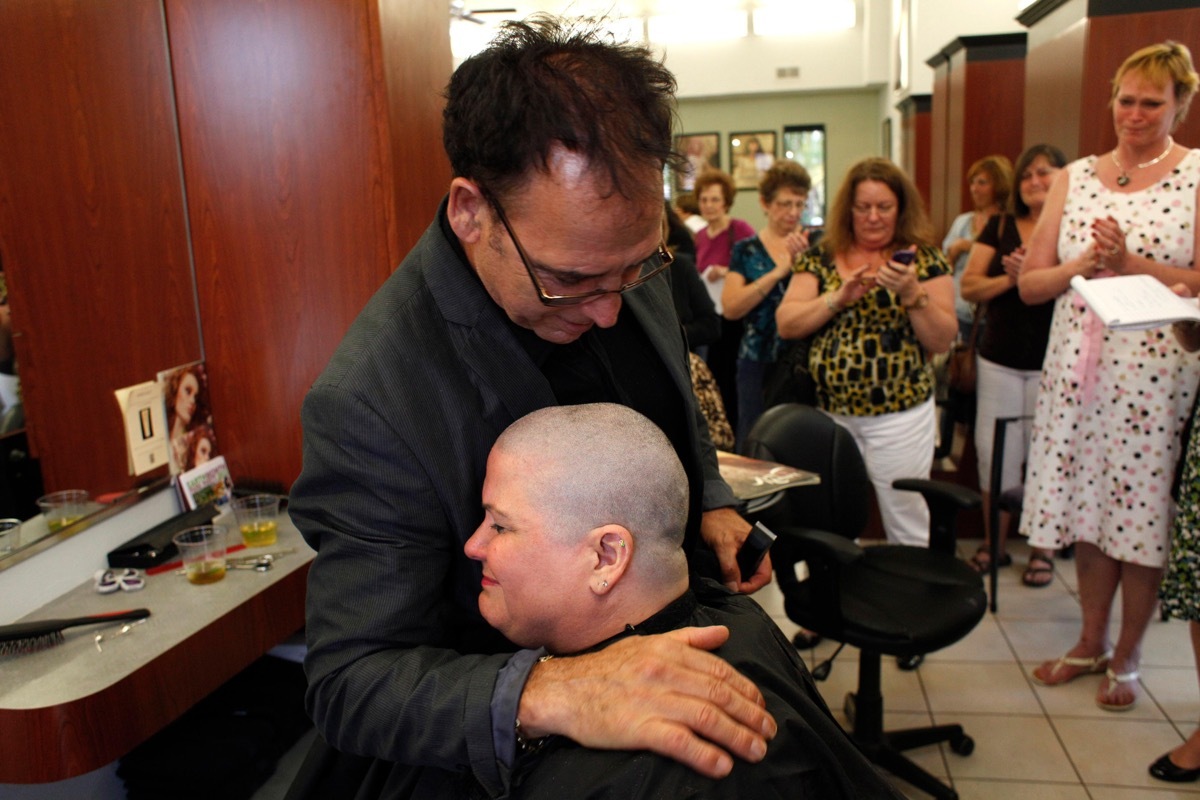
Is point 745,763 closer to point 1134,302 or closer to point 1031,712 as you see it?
point 1134,302

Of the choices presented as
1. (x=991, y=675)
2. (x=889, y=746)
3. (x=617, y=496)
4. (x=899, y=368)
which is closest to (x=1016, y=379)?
(x=899, y=368)

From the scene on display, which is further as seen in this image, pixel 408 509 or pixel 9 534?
pixel 9 534

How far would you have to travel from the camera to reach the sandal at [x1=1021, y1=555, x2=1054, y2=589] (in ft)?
13.0

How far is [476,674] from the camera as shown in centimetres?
106

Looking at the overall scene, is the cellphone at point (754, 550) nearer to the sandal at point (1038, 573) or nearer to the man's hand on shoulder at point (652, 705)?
the man's hand on shoulder at point (652, 705)

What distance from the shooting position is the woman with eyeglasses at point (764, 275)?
13.3 ft

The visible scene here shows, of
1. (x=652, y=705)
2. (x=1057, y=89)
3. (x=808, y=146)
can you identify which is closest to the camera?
(x=652, y=705)

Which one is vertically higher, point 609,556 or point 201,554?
point 609,556

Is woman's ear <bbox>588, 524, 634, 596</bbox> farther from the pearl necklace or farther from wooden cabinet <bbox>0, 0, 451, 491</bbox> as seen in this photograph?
the pearl necklace

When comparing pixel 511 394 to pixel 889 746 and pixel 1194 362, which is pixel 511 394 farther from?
pixel 1194 362

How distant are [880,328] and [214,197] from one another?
2.14 meters

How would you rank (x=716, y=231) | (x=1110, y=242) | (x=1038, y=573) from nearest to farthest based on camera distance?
(x=1110, y=242) < (x=1038, y=573) < (x=716, y=231)

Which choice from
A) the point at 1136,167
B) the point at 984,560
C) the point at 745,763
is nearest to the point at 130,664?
the point at 745,763

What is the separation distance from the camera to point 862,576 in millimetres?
2701
